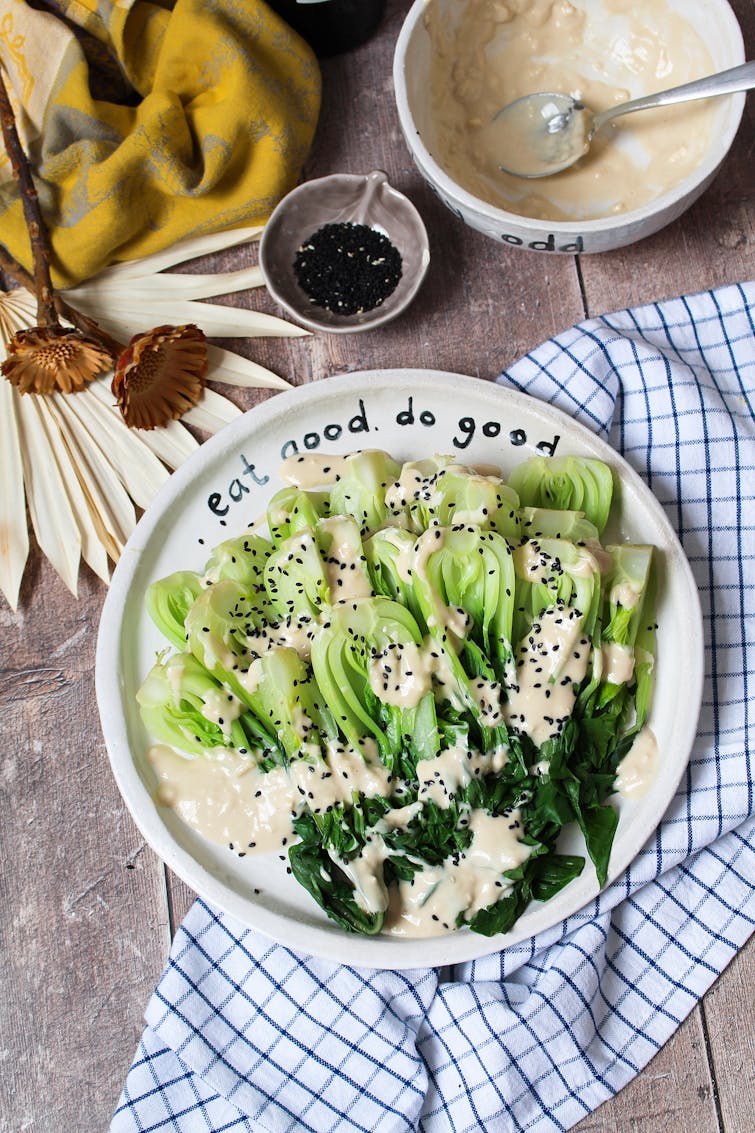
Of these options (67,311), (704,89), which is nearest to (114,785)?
(67,311)

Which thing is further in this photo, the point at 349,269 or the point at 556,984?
the point at 349,269

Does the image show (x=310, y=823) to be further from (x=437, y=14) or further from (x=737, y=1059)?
(x=437, y=14)

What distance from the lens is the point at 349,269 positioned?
2.24 metres

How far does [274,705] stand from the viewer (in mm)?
1876

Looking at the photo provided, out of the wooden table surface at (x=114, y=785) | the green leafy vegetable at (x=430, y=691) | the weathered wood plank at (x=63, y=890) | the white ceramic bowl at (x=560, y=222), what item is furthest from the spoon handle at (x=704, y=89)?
the weathered wood plank at (x=63, y=890)

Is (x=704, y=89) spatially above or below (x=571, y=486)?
above

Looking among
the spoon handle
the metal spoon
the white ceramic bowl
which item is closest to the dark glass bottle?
the white ceramic bowl

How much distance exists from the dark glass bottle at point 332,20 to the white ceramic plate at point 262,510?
82 cm

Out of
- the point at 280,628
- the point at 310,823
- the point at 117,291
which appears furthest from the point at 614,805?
the point at 117,291

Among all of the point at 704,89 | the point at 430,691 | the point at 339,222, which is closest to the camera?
the point at 430,691

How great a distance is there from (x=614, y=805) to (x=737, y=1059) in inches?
23.5

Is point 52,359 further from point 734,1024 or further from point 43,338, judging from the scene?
point 734,1024

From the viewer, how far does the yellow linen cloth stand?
7.21ft

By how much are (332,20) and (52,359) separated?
37.3 inches
